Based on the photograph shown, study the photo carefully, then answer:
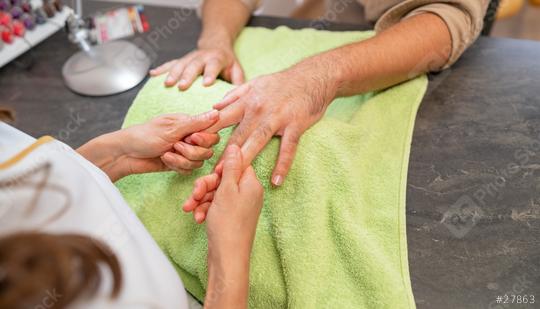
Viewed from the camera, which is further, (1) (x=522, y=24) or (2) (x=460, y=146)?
(1) (x=522, y=24)

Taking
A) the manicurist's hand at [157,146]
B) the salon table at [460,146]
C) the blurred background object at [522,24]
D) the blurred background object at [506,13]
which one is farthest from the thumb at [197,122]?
the blurred background object at [522,24]

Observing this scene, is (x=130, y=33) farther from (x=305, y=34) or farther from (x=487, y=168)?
(x=487, y=168)

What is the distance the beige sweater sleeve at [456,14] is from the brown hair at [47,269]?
93 cm

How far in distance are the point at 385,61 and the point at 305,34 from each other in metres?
0.28

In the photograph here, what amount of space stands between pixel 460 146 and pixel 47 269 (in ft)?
2.58

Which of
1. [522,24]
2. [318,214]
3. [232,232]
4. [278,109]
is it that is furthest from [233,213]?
[522,24]

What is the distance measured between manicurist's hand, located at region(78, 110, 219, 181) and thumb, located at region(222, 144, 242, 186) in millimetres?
62

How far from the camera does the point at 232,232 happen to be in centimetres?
64

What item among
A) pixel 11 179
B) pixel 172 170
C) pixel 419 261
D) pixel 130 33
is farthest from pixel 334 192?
pixel 130 33

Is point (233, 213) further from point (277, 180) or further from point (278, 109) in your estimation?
point (278, 109)

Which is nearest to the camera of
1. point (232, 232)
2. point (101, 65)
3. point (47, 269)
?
point (47, 269)

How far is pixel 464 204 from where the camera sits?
775mm

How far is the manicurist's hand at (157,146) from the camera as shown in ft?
2.54

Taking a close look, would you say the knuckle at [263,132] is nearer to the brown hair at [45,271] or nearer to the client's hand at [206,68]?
the client's hand at [206,68]
